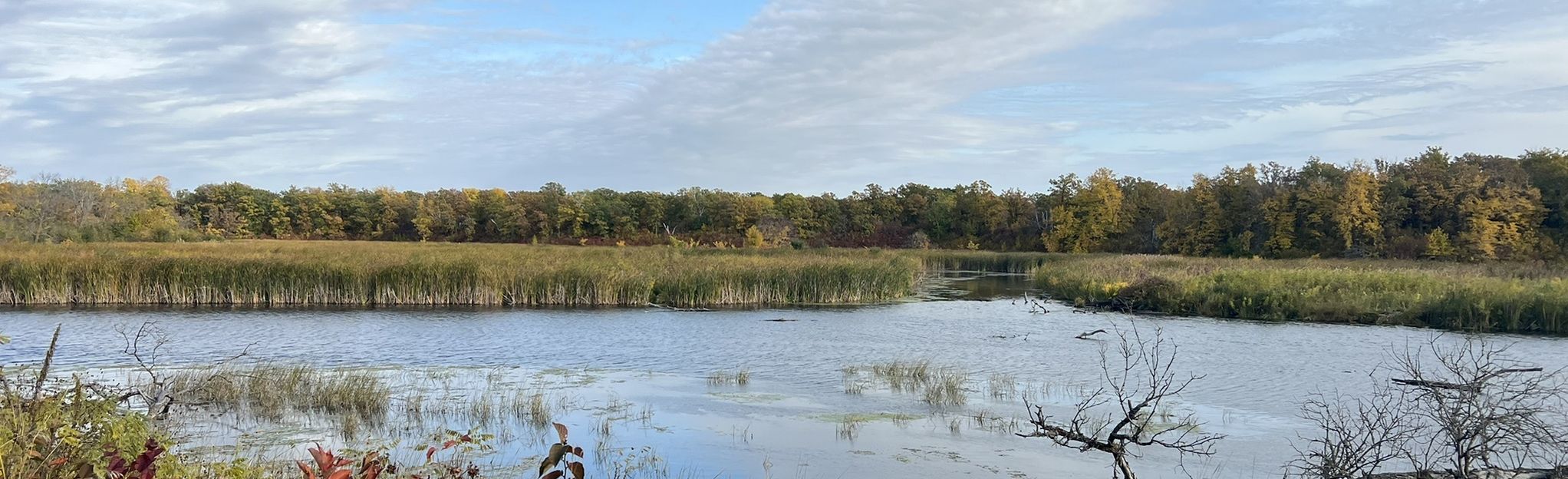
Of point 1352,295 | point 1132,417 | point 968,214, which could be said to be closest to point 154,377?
point 1132,417

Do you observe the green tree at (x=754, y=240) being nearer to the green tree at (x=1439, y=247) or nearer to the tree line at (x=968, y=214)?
the tree line at (x=968, y=214)

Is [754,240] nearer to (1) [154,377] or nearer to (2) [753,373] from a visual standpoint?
(2) [753,373]

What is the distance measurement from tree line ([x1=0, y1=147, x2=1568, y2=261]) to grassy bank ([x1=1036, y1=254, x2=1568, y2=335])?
1440 cm

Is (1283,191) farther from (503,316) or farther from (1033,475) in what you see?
(1033,475)

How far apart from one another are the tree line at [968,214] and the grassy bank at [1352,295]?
1440 cm

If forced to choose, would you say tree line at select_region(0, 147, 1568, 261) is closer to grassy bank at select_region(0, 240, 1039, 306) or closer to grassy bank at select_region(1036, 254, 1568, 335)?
grassy bank at select_region(1036, 254, 1568, 335)

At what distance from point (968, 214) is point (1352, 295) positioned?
52.4m

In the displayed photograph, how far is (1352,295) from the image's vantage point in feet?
73.9

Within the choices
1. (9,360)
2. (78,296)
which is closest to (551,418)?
(9,360)

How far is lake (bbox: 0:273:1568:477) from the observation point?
27.8 ft

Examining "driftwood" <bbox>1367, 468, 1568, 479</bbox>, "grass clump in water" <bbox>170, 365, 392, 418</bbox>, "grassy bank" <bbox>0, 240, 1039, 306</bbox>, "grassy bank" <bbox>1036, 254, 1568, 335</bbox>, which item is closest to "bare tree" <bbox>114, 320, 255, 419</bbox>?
"grass clump in water" <bbox>170, 365, 392, 418</bbox>

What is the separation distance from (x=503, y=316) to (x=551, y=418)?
12305mm

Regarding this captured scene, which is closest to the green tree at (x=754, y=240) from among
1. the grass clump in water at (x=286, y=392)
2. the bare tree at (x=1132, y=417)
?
the bare tree at (x=1132, y=417)

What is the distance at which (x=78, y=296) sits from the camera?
22.1m
